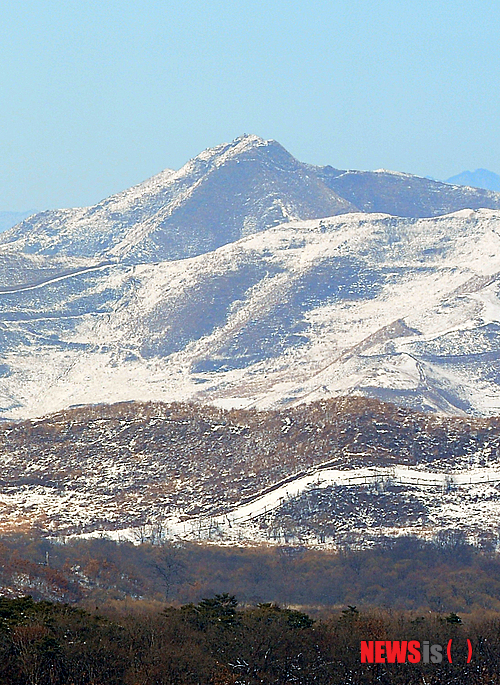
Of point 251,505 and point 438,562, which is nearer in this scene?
point 438,562

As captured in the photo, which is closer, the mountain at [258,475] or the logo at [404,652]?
the logo at [404,652]

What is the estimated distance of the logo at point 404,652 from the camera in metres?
55.3

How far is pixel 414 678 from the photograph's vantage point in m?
53.3

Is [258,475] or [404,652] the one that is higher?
[258,475]

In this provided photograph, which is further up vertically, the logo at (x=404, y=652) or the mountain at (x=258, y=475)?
the mountain at (x=258, y=475)

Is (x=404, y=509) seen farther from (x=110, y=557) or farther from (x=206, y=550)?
(x=110, y=557)

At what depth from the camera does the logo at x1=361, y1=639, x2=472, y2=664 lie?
2179 inches

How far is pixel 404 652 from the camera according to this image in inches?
2215

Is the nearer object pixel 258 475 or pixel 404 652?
pixel 404 652

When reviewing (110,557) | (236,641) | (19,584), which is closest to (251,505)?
(110,557)

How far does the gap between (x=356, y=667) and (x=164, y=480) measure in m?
54.9

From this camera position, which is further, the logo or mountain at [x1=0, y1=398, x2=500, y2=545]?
mountain at [x1=0, y1=398, x2=500, y2=545]

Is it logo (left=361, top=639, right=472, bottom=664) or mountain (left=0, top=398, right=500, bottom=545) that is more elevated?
mountain (left=0, top=398, right=500, bottom=545)

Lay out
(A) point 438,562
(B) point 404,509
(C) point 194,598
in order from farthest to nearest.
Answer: (B) point 404,509 → (A) point 438,562 → (C) point 194,598
